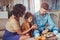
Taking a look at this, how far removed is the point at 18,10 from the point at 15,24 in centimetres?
12

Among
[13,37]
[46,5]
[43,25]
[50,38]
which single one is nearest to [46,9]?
[46,5]

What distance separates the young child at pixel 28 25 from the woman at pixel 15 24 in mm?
40

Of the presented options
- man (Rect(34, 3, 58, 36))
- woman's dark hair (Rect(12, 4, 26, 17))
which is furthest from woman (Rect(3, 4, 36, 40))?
man (Rect(34, 3, 58, 36))

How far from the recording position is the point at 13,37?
1.62m

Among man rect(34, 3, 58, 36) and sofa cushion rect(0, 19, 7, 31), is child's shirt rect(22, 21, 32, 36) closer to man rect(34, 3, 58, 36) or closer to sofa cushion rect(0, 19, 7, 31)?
man rect(34, 3, 58, 36)

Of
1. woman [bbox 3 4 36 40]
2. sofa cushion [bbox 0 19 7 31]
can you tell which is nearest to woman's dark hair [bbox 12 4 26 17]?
woman [bbox 3 4 36 40]

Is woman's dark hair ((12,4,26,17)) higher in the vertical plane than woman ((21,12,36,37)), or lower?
higher

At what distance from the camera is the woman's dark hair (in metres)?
1.59

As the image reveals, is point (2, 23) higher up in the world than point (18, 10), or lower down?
lower down

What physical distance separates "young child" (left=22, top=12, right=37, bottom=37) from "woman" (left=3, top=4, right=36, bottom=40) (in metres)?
0.04

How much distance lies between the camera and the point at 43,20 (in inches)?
64.5

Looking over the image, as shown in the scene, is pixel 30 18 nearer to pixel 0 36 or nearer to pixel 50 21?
pixel 50 21

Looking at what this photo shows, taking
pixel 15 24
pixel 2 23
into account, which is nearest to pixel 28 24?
pixel 15 24

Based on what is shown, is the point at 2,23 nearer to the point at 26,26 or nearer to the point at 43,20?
the point at 26,26
